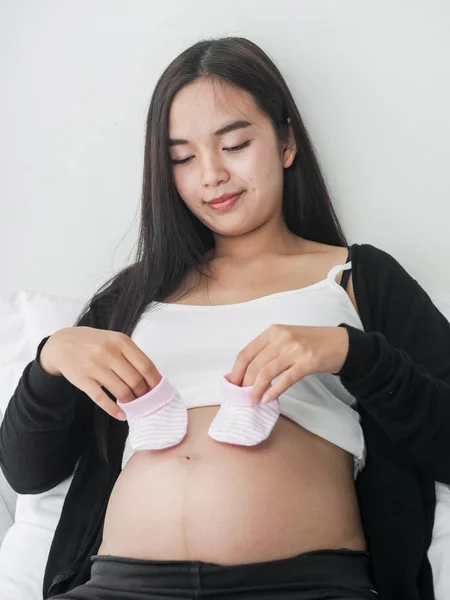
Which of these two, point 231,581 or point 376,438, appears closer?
point 231,581

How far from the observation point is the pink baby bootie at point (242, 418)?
1.03 metres

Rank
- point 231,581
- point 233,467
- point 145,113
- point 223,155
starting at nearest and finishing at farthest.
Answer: point 231,581 → point 233,467 → point 223,155 → point 145,113

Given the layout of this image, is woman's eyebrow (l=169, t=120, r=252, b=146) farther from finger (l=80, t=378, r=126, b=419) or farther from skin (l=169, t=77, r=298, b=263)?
finger (l=80, t=378, r=126, b=419)

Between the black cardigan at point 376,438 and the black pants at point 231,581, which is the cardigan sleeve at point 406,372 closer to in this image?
the black cardigan at point 376,438

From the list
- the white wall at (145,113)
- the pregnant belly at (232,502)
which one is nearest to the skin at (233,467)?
the pregnant belly at (232,502)

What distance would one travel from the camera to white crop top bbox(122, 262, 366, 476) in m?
1.17

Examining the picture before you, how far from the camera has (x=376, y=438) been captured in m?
1.21

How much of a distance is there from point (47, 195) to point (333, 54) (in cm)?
65

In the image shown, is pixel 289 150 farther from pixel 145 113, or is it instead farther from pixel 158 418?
pixel 158 418

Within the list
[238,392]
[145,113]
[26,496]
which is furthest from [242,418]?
[145,113]

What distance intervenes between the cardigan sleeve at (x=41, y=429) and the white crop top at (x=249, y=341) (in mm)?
100

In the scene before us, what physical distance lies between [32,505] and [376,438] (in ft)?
1.87

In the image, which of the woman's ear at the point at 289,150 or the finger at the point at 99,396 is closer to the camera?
the finger at the point at 99,396

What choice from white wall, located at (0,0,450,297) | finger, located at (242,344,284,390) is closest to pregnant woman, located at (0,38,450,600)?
finger, located at (242,344,284,390)
